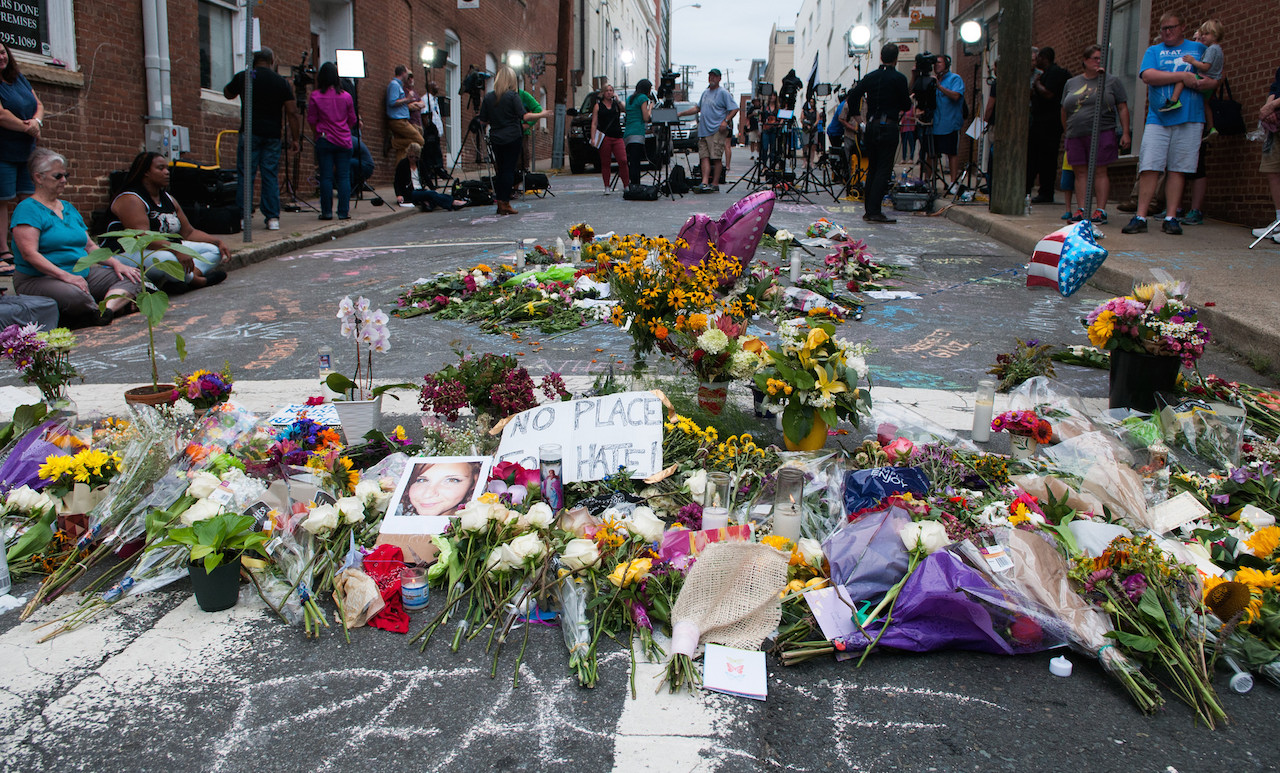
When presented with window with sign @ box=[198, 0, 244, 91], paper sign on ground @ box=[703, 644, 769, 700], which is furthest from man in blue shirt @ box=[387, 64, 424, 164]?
paper sign on ground @ box=[703, 644, 769, 700]

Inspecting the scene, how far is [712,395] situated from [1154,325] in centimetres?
210

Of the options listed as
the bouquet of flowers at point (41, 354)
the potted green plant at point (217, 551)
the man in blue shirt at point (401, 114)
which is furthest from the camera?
the man in blue shirt at point (401, 114)

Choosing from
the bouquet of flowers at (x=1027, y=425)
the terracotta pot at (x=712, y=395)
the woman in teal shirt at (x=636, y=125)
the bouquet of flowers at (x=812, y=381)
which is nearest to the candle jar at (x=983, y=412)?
the bouquet of flowers at (x=1027, y=425)

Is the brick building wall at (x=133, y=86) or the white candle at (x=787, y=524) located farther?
the brick building wall at (x=133, y=86)

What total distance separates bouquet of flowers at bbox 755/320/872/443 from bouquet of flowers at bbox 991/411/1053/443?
1.91 ft

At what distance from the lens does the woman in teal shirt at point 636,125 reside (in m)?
14.2

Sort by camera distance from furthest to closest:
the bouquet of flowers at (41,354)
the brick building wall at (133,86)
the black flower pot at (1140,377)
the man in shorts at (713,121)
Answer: the man in shorts at (713,121) → the brick building wall at (133,86) → the black flower pot at (1140,377) → the bouquet of flowers at (41,354)

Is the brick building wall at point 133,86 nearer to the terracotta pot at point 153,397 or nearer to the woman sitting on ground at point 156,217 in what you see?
the woman sitting on ground at point 156,217

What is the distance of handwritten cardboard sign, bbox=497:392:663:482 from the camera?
11.5 ft

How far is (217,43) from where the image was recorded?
39.2 feet

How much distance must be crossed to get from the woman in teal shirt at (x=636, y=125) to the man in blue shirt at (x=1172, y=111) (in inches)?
300

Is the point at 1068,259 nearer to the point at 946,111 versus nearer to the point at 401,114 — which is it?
the point at 946,111

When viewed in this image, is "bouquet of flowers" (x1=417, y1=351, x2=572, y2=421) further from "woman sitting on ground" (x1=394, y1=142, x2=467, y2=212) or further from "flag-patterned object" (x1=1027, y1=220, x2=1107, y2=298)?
"woman sitting on ground" (x1=394, y1=142, x2=467, y2=212)

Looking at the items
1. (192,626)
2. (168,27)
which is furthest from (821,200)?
(192,626)
